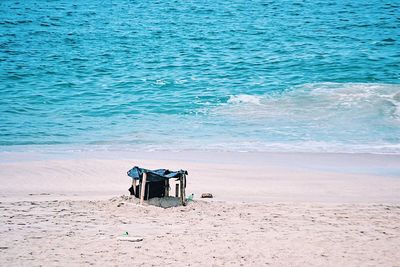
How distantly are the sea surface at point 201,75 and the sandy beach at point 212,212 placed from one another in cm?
145

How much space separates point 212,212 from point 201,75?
38.7 ft

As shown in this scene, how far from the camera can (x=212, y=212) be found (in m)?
7.95

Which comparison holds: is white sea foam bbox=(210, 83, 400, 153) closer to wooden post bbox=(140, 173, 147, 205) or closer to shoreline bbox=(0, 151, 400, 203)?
shoreline bbox=(0, 151, 400, 203)

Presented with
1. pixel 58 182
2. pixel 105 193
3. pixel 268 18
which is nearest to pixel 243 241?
pixel 105 193

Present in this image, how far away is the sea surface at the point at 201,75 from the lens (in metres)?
13.5

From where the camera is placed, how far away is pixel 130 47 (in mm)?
22531

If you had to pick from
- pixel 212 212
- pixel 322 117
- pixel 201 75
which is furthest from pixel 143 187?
pixel 201 75

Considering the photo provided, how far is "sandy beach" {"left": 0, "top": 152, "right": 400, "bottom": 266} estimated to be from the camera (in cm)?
638

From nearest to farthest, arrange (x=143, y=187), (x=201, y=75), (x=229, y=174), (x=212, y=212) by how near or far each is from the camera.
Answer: (x=212, y=212), (x=143, y=187), (x=229, y=174), (x=201, y=75)

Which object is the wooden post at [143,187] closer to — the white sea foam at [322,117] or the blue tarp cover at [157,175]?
the blue tarp cover at [157,175]

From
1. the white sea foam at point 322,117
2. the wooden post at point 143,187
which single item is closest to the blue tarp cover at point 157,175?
the wooden post at point 143,187

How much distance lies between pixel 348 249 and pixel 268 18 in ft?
66.1

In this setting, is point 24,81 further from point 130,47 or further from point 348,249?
point 348,249

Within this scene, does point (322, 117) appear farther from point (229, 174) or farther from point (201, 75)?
point (229, 174)
